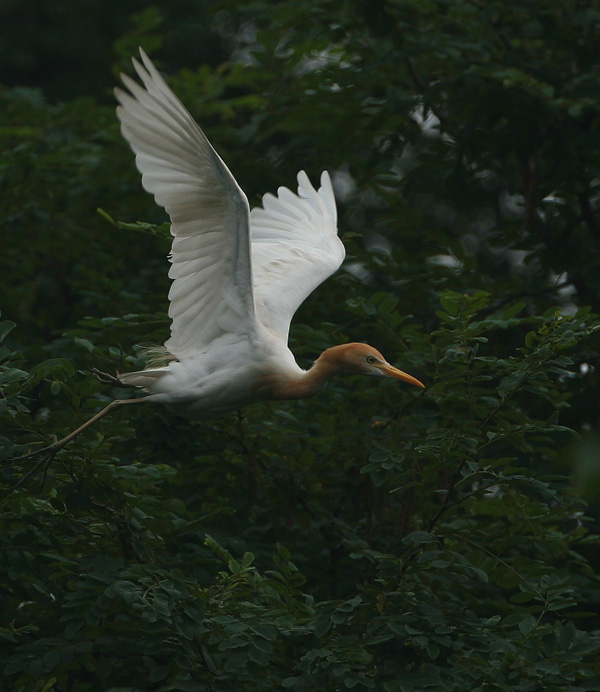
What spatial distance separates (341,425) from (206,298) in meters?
0.80

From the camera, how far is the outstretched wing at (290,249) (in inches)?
183

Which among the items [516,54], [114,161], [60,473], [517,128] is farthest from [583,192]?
[60,473]

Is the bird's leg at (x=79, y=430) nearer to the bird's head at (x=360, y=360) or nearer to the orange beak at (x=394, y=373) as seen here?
the bird's head at (x=360, y=360)

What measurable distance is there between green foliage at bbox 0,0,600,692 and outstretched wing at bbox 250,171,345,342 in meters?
0.18

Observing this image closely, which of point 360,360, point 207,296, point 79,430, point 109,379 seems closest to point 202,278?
point 207,296

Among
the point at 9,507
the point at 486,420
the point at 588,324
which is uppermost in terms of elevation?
the point at 588,324

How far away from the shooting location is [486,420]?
3.57 meters

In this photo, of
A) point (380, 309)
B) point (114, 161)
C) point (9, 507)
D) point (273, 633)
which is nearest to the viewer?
point (273, 633)

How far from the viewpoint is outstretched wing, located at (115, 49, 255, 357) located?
147 inches

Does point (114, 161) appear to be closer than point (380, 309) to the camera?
No

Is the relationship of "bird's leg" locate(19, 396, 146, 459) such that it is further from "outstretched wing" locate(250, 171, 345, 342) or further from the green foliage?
"outstretched wing" locate(250, 171, 345, 342)

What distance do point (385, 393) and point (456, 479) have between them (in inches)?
33.0

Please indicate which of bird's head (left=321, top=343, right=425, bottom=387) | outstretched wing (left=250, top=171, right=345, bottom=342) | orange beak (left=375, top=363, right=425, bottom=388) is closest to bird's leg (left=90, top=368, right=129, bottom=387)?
outstretched wing (left=250, top=171, right=345, bottom=342)

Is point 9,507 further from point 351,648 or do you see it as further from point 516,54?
point 516,54
